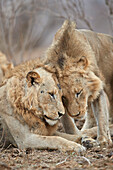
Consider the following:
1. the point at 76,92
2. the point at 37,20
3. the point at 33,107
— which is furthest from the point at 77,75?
the point at 37,20

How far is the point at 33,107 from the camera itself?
378cm

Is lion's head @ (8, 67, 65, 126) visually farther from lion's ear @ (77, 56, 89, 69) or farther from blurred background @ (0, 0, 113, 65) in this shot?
blurred background @ (0, 0, 113, 65)

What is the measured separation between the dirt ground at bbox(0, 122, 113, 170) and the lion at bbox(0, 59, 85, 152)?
0.12 meters

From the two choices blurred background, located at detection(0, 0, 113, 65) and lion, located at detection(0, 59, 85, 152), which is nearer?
lion, located at detection(0, 59, 85, 152)

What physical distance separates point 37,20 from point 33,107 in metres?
10.8

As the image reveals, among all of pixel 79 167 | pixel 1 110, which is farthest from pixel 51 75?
pixel 79 167

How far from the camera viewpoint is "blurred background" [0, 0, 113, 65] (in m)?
7.81

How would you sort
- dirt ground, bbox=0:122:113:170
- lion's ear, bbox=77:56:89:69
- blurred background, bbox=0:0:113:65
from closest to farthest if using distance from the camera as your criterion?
dirt ground, bbox=0:122:113:170
lion's ear, bbox=77:56:89:69
blurred background, bbox=0:0:113:65

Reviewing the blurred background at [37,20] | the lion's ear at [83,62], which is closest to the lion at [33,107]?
the lion's ear at [83,62]

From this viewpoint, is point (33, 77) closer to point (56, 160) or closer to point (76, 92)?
point (76, 92)

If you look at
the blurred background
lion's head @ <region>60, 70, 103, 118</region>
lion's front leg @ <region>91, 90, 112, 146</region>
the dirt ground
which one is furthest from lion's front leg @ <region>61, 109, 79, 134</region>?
the blurred background

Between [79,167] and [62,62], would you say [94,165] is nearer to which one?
[79,167]

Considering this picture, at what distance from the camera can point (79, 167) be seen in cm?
282

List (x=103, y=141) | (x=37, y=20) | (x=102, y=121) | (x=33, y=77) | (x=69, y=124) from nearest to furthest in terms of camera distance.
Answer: (x=33, y=77) < (x=103, y=141) < (x=102, y=121) < (x=69, y=124) < (x=37, y=20)
